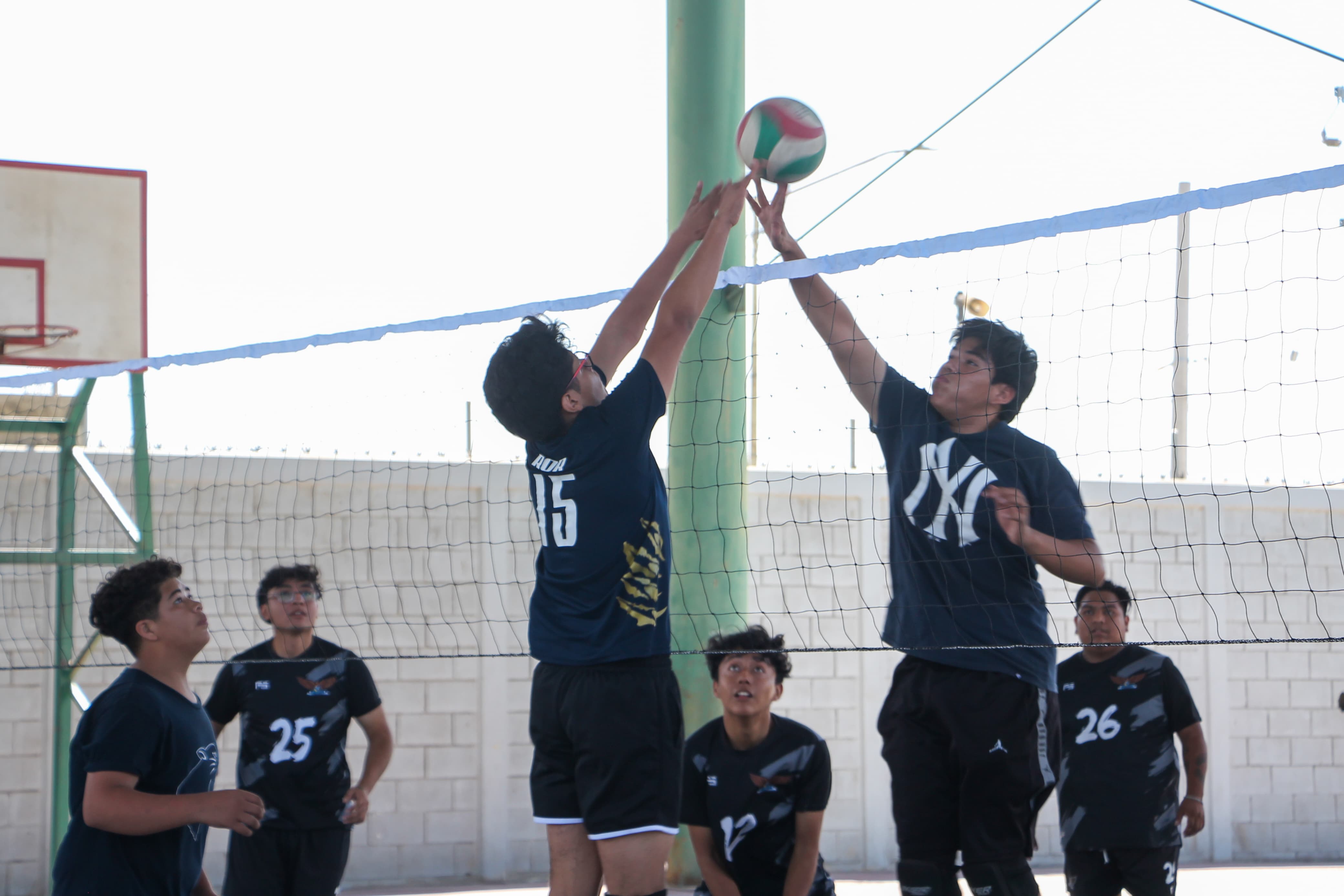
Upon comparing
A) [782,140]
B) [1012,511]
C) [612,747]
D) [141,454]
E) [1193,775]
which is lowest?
[1193,775]

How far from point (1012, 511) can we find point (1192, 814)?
261 centimetres

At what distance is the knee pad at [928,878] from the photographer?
3.66 m

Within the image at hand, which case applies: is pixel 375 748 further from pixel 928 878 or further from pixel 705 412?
pixel 928 878

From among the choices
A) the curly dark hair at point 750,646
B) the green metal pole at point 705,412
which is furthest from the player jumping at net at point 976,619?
the green metal pole at point 705,412

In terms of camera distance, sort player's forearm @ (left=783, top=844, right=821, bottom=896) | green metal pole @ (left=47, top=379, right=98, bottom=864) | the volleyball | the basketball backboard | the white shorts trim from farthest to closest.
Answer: the basketball backboard, green metal pole @ (left=47, top=379, right=98, bottom=864), player's forearm @ (left=783, top=844, right=821, bottom=896), the volleyball, the white shorts trim

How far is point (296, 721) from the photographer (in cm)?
545

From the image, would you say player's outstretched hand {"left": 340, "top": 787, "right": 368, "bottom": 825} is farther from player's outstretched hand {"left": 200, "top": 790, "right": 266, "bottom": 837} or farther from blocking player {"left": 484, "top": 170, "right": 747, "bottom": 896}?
blocking player {"left": 484, "top": 170, "right": 747, "bottom": 896}

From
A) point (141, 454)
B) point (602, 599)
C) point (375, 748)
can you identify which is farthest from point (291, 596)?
point (602, 599)

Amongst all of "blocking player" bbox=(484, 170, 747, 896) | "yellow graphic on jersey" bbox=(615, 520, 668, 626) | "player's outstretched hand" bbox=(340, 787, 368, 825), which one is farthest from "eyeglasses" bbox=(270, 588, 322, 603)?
"yellow graphic on jersey" bbox=(615, 520, 668, 626)

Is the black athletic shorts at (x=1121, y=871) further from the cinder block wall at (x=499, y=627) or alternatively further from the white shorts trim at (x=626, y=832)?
the white shorts trim at (x=626, y=832)

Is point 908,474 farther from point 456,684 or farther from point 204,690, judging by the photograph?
point 204,690

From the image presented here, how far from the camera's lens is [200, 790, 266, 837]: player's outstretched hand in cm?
348

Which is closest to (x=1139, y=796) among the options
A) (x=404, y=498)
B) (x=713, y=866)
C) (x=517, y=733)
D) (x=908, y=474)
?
(x=713, y=866)

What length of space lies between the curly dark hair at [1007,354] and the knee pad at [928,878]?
4.24 feet
